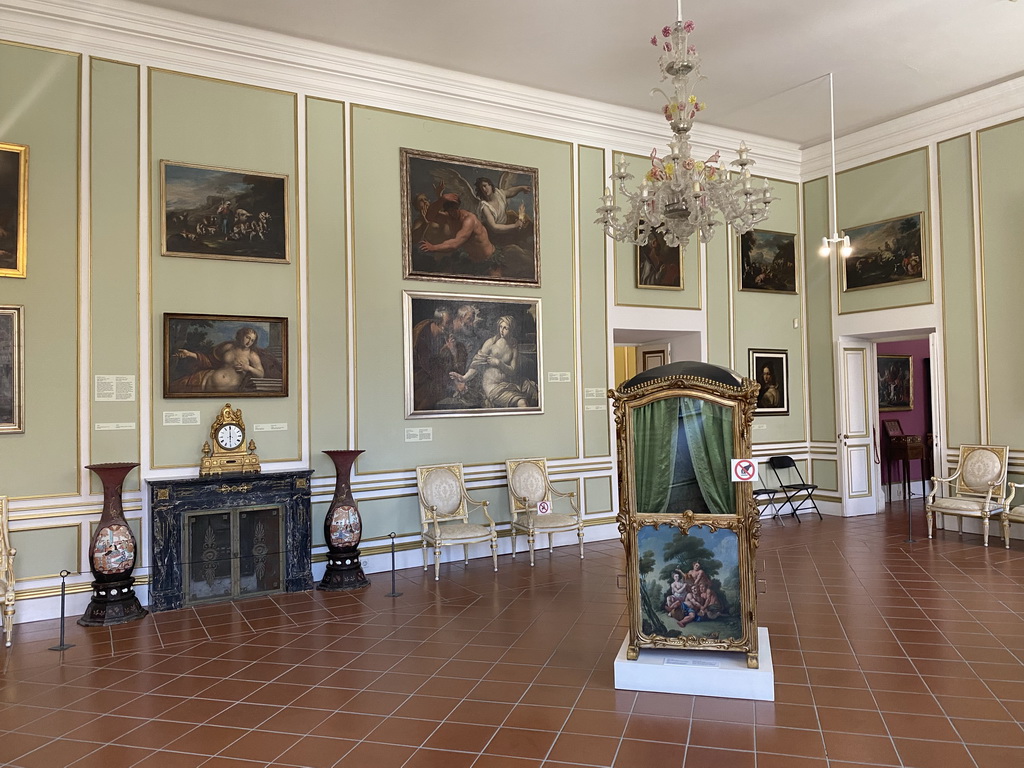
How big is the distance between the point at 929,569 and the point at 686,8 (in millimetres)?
5943

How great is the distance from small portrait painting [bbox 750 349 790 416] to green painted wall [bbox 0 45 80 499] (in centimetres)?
847

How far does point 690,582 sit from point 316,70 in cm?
625

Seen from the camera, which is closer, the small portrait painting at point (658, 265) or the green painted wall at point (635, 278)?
the green painted wall at point (635, 278)

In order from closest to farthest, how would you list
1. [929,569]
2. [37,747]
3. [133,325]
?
[37,747], [133,325], [929,569]

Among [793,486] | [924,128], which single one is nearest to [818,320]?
[793,486]

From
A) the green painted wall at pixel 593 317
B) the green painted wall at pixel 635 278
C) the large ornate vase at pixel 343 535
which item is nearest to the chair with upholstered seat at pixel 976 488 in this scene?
the green painted wall at pixel 635 278

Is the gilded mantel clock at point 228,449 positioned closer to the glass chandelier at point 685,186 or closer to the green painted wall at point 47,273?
the green painted wall at point 47,273

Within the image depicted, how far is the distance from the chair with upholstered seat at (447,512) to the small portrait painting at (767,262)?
529 cm

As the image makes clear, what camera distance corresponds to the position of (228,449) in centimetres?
690

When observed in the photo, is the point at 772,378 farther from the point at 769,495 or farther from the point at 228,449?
the point at 228,449

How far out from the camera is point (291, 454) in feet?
24.0

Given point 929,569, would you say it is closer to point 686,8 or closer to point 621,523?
point 621,523

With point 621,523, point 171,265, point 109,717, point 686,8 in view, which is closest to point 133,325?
point 171,265

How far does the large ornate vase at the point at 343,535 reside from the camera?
23.0 ft
